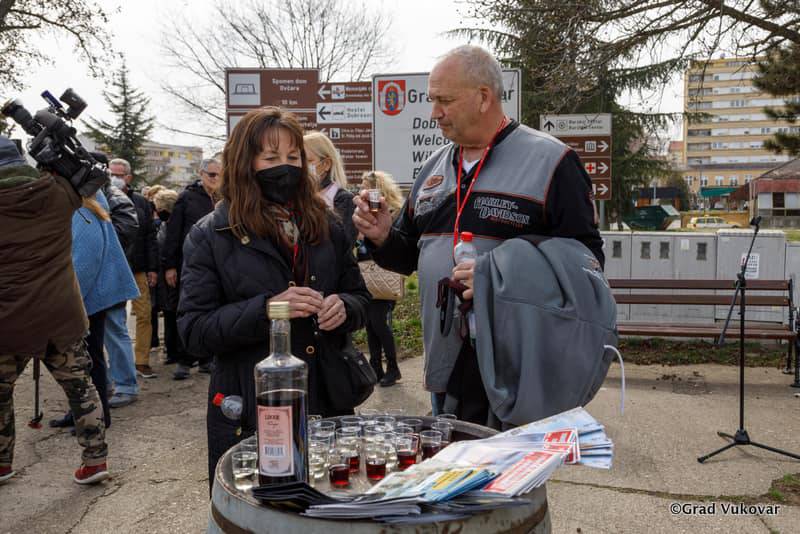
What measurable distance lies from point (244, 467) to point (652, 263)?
8407 millimetres

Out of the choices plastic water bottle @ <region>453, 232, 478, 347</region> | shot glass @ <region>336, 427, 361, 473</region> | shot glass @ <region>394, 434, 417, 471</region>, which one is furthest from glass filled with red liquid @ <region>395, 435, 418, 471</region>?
plastic water bottle @ <region>453, 232, 478, 347</region>

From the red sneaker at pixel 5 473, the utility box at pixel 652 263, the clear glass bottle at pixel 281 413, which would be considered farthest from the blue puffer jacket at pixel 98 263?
the utility box at pixel 652 263

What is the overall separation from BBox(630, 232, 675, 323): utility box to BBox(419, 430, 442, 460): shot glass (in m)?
7.81

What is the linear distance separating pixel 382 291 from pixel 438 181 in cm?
376

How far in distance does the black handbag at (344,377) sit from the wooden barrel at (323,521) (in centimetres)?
99

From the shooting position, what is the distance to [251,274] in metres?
2.53

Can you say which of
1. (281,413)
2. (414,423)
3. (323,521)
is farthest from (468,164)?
(323,521)

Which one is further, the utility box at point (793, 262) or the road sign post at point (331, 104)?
the road sign post at point (331, 104)

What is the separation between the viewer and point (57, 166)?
12.9 feet

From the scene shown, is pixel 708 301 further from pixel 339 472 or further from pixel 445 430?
pixel 339 472

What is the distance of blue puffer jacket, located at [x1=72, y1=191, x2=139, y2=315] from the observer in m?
5.23

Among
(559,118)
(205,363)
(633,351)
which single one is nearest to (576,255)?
(205,363)

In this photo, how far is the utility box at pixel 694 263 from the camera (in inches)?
349

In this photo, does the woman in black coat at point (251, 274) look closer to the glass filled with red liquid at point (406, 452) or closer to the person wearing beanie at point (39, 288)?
the glass filled with red liquid at point (406, 452)
